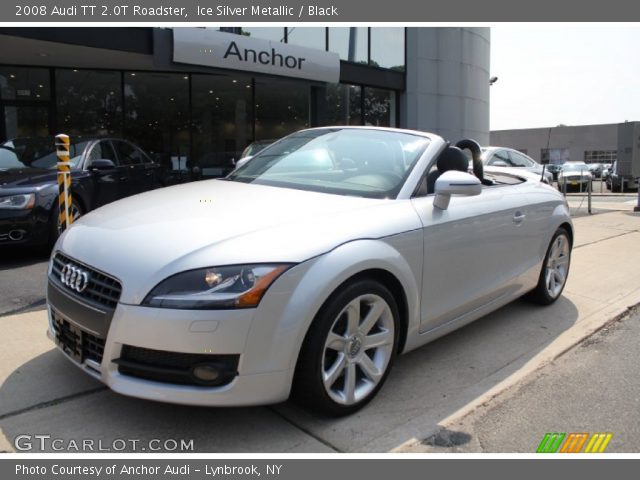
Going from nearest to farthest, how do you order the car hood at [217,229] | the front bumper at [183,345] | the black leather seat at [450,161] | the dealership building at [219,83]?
the front bumper at [183,345]
the car hood at [217,229]
the black leather seat at [450,161]
the dealership building at [219,83]

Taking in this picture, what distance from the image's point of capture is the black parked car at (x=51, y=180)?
6152mm

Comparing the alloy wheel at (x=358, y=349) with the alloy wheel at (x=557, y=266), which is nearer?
the alloy wheel at (x=358, y=349)

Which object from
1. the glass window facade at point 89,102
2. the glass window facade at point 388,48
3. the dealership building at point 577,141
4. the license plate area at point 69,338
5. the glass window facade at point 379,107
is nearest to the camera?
the license plate area at point 69,338

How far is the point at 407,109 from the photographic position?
59.9ft

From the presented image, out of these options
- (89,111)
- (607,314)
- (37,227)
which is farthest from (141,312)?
(89,111)

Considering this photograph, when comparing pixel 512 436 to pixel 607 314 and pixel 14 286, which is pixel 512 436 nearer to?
pixel 607 314

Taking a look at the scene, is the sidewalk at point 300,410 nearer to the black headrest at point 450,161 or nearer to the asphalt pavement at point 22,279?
the asphalt pavement at point 22,279

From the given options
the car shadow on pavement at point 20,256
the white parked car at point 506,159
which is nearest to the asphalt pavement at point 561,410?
the car shadow on pavement at point 20,256

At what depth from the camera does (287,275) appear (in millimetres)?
2475

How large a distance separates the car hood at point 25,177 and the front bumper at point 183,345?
4.44 meters

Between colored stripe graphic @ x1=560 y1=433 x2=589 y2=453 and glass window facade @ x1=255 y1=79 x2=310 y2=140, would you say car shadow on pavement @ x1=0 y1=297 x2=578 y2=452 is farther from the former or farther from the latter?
glass window facade @ x1=255 y1=79 x2=310 y2=140

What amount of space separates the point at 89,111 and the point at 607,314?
1301 cm

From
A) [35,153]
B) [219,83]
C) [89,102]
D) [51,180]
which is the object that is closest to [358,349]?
[51,180]

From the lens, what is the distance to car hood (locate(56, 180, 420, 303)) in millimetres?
2479
